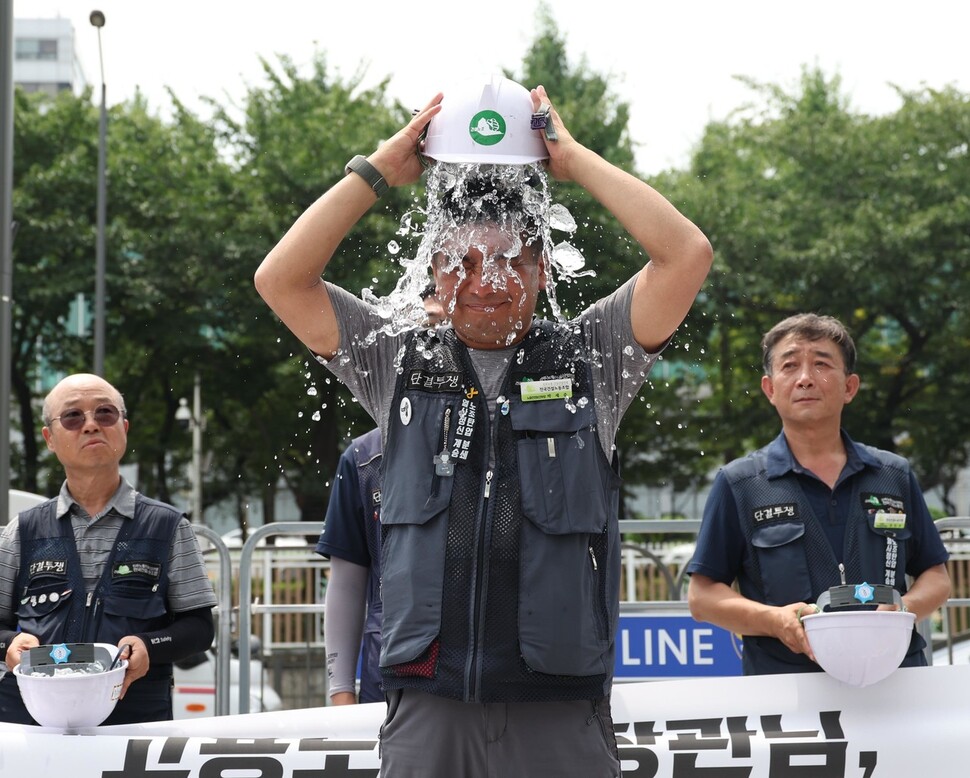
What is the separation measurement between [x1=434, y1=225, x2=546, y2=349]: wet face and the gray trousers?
90cm

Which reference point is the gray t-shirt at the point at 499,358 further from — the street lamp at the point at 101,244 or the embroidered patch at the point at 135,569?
the street lamp at the point at 101,244

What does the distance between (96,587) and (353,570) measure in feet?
3.02

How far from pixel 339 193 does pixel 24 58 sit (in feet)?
351

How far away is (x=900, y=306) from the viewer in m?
24.6

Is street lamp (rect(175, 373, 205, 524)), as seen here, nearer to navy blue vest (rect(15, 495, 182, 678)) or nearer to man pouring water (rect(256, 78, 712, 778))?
navy blue vest (rect(15, 495, 182, 678))

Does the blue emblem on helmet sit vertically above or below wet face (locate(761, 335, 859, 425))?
below

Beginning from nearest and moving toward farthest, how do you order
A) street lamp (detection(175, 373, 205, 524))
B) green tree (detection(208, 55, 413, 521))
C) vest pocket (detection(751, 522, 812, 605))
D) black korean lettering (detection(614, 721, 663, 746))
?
black korean lettering (detection(614, 721, 663, 746))
vest pocket (detection(751, 522, 812, 605))
green tree (detection(208, 55, 413, 521))
street lamp (detection(175, 373, 205, 524))

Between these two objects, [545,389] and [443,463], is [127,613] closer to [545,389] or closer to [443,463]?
[443,463]

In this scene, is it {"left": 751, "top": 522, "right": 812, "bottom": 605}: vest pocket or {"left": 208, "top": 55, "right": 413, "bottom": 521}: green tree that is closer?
{"left": 751, "top": 522, "right": 812, "bottom": 605}: vest pocket

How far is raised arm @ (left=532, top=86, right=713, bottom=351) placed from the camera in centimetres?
283

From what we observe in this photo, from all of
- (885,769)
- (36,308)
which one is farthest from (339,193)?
(36,308)

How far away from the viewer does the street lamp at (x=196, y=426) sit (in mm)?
26859

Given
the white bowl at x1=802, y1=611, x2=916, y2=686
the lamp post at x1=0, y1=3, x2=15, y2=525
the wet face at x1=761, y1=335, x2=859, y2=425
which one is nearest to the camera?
the white bowl at x1=802, y1=611, x2=916, y2=686

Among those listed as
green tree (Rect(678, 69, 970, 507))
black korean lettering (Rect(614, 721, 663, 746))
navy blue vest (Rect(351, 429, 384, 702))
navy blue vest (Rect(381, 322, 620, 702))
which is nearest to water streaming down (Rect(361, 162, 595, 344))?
navy blue vest (Rect(381, 322, 620, 702))
